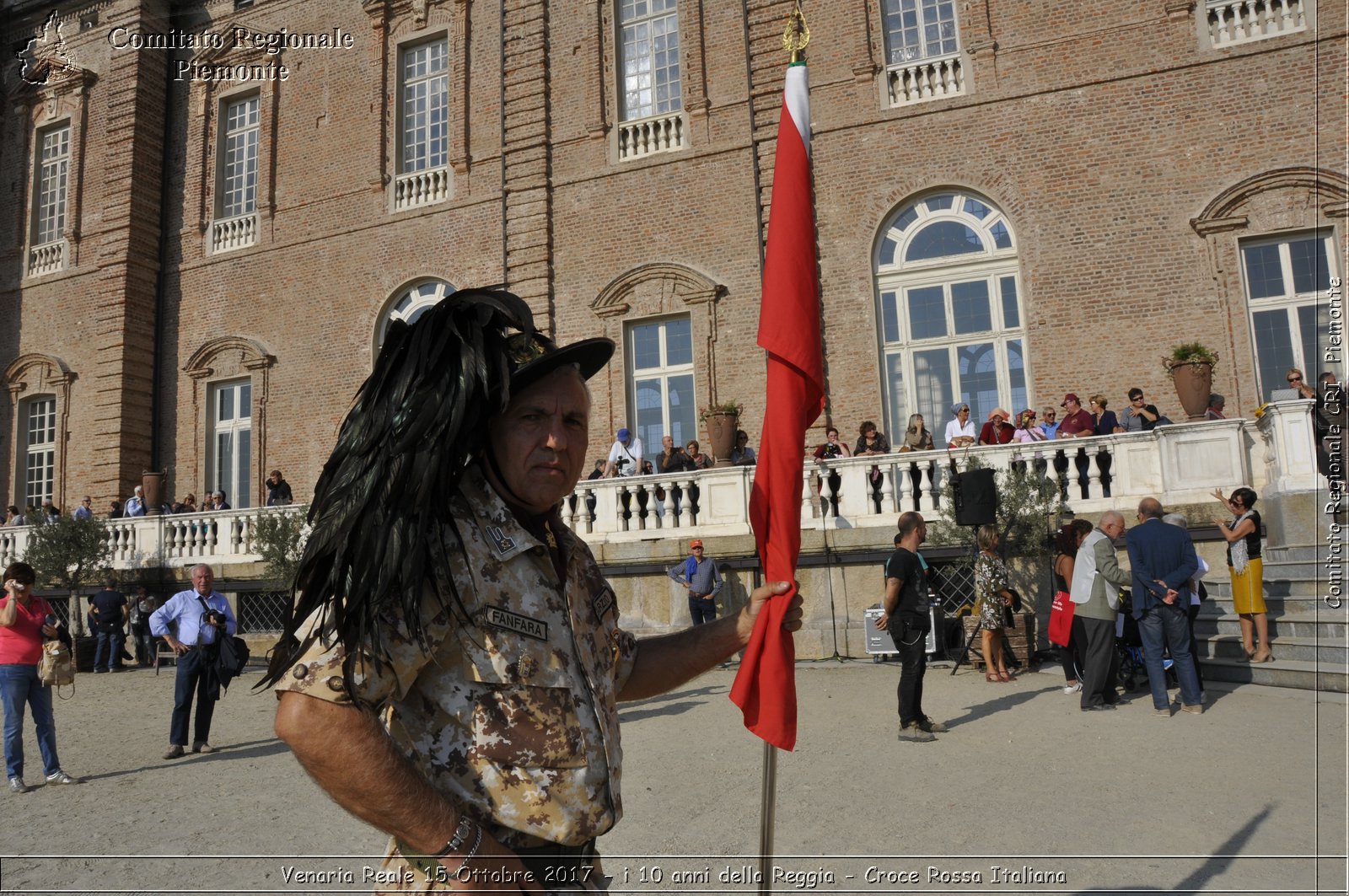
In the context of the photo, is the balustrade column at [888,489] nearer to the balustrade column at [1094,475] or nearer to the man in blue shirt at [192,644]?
the balustrade column at [1094,475]

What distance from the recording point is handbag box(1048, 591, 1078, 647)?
340 inches

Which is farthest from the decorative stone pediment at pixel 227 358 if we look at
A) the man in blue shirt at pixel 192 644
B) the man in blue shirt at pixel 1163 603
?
the man in blue shirt at pixel 1163 603

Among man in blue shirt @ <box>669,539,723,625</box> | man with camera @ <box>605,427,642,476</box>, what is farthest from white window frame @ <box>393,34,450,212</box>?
man in blue shirt @ <box>669,539,723,625</box>

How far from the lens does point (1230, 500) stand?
924cm

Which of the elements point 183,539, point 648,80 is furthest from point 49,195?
point 648,80

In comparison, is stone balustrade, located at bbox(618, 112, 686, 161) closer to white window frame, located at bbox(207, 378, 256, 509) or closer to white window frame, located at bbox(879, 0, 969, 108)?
white window frame, located at bbox(879, 0, 969, 108)

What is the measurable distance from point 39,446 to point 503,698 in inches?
934

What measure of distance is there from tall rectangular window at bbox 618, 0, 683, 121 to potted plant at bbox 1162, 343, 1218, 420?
30.9 ft

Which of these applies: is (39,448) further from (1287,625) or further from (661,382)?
(1287,625)

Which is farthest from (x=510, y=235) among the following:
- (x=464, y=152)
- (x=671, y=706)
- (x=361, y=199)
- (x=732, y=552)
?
(x=671, y=706)

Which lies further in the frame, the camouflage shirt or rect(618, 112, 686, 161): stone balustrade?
rect(618, 112, 686, 161): stone balustrade

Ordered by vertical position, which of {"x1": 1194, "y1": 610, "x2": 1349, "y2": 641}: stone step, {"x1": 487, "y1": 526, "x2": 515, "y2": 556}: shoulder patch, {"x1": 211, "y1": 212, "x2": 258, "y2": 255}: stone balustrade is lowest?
{"x1": 1194, "y1": 610, "x2": 1349, "y2": 641}: stone step

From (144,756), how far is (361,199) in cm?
1296

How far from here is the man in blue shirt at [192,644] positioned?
26.7ft
